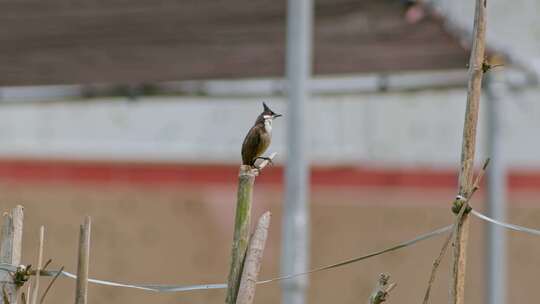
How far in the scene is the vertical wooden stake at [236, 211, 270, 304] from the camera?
2.08 metres

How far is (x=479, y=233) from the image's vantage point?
7.58 meters

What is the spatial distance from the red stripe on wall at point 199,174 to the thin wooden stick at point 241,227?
5.39m

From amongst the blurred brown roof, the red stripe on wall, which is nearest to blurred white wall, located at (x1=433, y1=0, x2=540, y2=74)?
the red stripe on wall

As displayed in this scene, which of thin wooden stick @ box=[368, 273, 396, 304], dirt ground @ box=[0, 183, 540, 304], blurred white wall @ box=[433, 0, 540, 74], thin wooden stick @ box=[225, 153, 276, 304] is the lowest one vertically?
dirt ground @ box=[0, 183, 540, 304]

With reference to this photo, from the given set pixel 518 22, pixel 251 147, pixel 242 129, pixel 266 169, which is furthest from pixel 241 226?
pixel 242 129

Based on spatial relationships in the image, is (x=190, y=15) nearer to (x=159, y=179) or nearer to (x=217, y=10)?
(x=217, y=10)

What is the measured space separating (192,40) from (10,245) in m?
2.99

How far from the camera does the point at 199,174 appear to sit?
7945mm

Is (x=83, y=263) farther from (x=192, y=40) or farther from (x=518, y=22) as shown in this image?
(x=518, y=22)

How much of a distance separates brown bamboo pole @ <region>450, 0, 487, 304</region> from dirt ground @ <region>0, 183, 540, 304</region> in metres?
5.46

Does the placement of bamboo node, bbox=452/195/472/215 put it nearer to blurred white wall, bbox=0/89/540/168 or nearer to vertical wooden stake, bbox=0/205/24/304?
vertical wooden stake, bbox=0/205/24/304

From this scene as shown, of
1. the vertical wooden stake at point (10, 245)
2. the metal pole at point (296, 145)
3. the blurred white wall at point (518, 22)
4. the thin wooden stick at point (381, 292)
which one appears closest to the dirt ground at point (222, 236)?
the blurred white wall at point (518, 22)

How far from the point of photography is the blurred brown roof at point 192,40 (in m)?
4.63

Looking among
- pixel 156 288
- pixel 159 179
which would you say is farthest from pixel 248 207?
pixel 159 179
